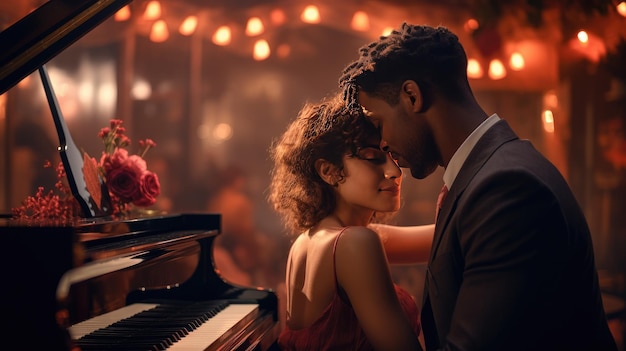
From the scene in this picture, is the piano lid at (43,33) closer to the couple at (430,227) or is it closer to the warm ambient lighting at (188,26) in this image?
the couple at (430,227)

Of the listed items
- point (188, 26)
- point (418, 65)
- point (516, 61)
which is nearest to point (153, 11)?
point (188, 26)

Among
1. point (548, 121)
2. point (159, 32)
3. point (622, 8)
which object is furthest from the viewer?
point (159, 32)

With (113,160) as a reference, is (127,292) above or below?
below

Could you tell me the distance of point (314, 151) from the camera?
99.6 inches

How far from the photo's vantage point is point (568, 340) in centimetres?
180

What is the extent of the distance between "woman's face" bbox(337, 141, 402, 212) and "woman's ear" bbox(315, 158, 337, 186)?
2.8 inches

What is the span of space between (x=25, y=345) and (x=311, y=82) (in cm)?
481

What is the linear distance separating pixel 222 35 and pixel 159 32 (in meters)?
0.56

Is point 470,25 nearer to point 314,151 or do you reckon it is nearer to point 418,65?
point 314,151

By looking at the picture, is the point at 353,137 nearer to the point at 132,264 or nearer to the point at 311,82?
the point at 132,264

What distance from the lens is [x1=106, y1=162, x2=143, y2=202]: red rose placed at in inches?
109

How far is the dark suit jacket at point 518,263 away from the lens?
5.57ft

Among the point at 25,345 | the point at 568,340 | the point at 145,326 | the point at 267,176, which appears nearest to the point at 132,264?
the point at 145,326

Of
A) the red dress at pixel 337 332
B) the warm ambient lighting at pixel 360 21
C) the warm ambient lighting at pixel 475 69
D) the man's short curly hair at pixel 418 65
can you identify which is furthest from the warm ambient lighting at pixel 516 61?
the red dress at pixel 337 332
